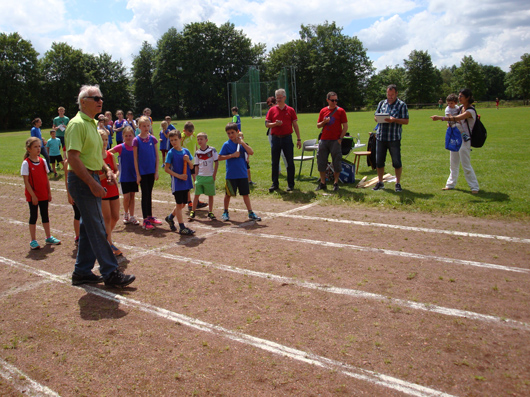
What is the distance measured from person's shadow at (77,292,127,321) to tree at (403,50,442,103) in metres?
98.1

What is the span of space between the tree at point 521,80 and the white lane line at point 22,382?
107 metres

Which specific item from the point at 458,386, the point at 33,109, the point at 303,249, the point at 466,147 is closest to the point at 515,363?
the point at 458,386

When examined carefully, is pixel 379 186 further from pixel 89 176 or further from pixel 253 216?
pixel 89 176

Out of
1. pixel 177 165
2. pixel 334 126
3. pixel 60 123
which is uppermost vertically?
pixel 60 123

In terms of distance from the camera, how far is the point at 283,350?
3555 mm

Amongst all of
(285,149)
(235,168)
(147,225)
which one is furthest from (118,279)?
(285,149)

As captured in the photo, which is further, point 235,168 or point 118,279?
point 235,168

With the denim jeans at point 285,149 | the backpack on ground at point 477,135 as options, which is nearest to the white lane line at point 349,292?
the denim jeans at point 285,149

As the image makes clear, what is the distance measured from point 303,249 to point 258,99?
48440 millimetres

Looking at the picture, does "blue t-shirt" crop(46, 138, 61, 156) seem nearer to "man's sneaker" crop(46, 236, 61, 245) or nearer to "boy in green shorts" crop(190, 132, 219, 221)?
"man's sneaker" crop(46, 236, 61, 245)

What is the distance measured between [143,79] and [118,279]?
291 ft

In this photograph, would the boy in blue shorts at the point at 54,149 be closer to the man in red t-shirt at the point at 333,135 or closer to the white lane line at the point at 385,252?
the man in red t-shirt at the point at 333,135

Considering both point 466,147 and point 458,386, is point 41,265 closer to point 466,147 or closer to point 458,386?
point 458,386

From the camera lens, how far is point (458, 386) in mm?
3010
